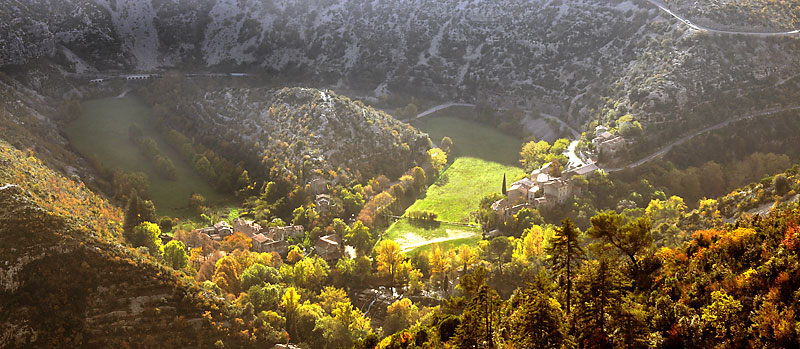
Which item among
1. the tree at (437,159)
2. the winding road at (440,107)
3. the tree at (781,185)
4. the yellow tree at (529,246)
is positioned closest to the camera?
the tree at (781,185)

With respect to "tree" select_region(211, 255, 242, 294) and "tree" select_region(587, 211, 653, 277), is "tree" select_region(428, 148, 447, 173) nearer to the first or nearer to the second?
"tree" select_region(211, 255, 242, 294)

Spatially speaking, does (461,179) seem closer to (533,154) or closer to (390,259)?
(533,154)

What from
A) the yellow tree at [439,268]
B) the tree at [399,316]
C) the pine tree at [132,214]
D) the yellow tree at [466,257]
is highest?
the pine tree at [132,214]

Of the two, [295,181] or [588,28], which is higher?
[588,28]

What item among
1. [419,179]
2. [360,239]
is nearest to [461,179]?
[419,179]

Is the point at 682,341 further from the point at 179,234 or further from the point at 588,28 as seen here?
the point at 588,28

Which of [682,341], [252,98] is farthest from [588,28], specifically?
[682,341]

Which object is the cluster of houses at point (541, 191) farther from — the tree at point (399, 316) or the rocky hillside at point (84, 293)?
the rocky hillside at point (84, 293)

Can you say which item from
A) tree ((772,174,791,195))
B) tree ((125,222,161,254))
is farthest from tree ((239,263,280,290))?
tree ((772,174,791,195))

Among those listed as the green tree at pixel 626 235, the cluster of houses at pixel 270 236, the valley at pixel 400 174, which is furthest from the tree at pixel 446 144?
the green tree at pixel 626 235
